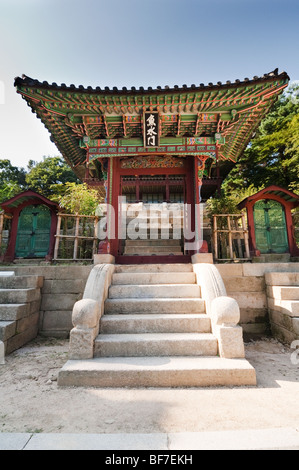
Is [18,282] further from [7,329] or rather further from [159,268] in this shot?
[159,268]

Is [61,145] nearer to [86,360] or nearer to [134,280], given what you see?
[134,280]

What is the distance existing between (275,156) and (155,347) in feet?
50.6

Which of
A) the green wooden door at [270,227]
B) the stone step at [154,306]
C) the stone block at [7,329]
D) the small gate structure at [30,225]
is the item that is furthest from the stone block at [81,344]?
the green wooden door at [270,227]

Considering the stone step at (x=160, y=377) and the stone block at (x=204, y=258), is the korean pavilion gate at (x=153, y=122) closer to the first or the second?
the stone block at (x=204, y=258)

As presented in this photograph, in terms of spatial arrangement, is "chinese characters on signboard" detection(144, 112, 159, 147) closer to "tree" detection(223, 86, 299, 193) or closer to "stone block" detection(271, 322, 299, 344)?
"stone block" detection(271, 322, 299, 344)

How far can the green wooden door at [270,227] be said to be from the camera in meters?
6.65

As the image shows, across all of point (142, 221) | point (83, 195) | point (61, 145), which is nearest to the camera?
point (83, 195)

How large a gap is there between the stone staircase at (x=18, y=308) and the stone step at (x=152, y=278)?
5.76ft

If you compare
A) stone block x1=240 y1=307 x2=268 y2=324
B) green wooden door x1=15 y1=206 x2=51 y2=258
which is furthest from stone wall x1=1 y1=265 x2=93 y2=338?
stone block x1=240 y1=307 x2=268 y2=324

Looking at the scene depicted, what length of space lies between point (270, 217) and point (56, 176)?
28.5m

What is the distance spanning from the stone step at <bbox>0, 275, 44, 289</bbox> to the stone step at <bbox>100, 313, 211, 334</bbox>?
7.16 ft

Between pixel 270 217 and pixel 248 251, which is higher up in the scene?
pixel 270 217

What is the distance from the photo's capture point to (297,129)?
510 inches

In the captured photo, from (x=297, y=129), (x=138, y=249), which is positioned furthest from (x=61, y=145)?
(x=297, y=129)
